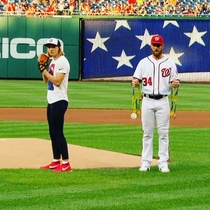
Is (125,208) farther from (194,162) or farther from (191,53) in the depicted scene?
(191,53)

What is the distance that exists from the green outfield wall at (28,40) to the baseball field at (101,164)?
13713 millimetres

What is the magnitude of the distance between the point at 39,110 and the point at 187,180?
12711mm

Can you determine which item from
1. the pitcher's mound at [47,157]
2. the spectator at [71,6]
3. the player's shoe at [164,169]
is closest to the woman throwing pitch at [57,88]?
Result: the pitcher's mound at [47,157]

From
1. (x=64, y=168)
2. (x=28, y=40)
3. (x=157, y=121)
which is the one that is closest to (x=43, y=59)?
(x=64, y=168)

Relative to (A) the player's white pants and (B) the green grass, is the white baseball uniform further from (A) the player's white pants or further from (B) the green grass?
(B) the green grass

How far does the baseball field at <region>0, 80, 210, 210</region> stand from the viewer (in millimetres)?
8102

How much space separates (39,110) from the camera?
21.8 meters

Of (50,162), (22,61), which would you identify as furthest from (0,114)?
(22,61)

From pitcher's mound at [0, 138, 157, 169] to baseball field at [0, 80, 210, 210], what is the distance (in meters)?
0.01

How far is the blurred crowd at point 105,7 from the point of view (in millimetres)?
37719

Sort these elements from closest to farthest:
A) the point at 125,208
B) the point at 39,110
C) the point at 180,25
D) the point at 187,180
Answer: the point at 125,208 → the point at 187,180 → the point at 39,110 → the point at 180,25

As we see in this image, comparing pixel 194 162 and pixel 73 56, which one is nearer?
pixel 194 162

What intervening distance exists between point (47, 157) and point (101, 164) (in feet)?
3.64

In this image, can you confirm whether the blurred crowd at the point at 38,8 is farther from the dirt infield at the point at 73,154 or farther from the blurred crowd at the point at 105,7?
the dirt infield at the point at 73,154
